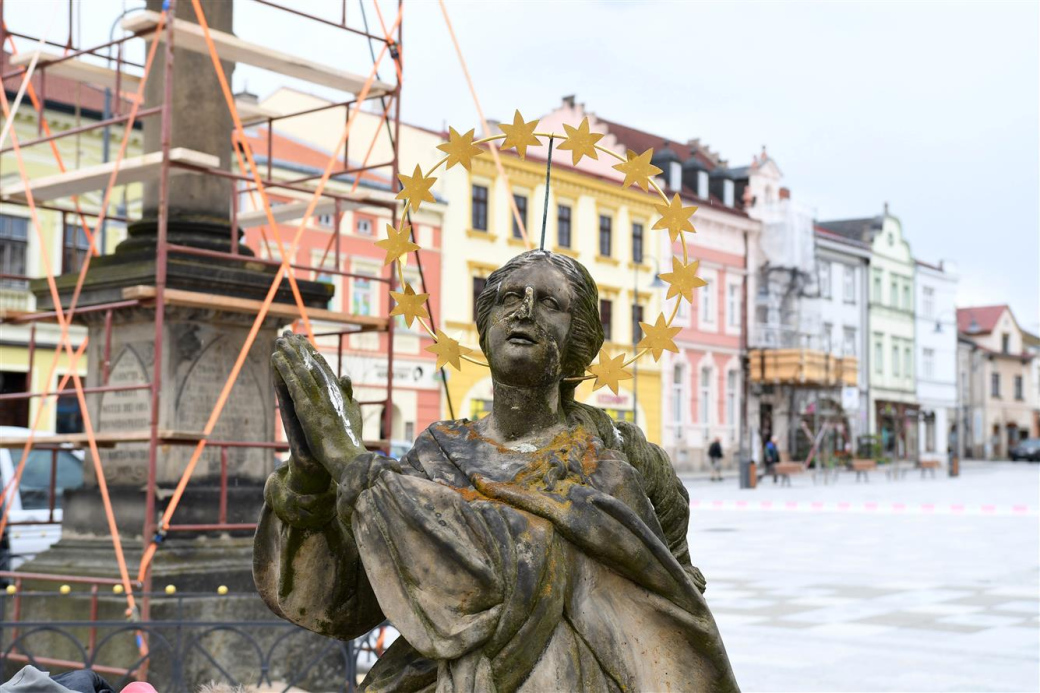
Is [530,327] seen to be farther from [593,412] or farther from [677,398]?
[677,398]

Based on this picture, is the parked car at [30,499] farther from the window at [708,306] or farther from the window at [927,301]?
the window at [927,301]

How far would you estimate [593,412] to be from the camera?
2.74 m

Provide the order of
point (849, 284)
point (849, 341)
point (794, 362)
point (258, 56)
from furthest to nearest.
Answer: point (849, 284), point (849, 341), point (794, 362), point (258, 56)

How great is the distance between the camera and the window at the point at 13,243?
26516mm

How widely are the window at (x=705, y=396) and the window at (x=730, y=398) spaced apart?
1.15 meters

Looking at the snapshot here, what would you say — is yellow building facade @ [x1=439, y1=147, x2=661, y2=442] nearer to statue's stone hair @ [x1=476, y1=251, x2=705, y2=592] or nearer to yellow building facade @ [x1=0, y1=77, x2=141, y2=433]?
yellow building facade @ [x1=0, y1=77, x2=141, y2=433]

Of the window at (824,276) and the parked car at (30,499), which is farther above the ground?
the window at (824,276)

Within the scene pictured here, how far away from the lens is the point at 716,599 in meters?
11.9

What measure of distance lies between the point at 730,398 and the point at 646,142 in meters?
10.9

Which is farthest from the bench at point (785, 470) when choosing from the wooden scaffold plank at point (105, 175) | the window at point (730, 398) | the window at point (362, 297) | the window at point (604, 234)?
the wooden scaffold plank at point (105, 175)

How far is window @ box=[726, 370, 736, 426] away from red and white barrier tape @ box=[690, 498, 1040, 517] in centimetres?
1944

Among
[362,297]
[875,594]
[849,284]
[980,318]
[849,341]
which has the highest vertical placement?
[980,318]

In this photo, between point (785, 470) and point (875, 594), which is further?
point (785, 470)

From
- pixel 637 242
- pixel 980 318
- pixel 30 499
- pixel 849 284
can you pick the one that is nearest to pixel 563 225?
pixel 637 242
